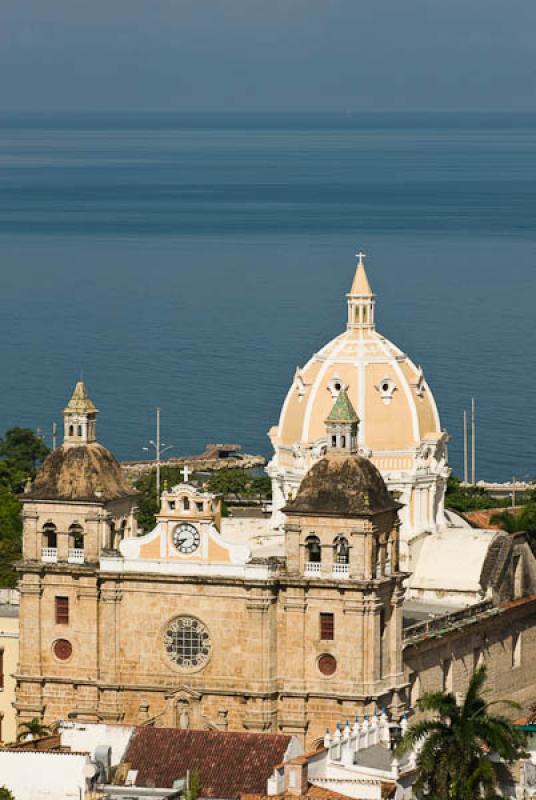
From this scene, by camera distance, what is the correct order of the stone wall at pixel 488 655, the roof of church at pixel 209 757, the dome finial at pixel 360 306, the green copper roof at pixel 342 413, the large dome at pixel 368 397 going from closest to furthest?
the roof of church at pixel 209 757
the green copper roof at pixel 342 413
the stone wall at pixel 488 655
the large dome at pixel 368 397
the dome finial at pixel 360 306

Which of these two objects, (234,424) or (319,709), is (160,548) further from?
(234,424)

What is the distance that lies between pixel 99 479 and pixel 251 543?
383 inches

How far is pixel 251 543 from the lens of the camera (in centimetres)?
9219

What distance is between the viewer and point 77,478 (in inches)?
3292

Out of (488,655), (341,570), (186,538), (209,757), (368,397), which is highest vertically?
(368,397)

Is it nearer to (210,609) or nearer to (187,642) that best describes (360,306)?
(210,609)

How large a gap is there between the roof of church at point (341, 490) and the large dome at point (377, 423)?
10377mm

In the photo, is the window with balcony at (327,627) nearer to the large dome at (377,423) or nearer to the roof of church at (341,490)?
the roof of church at (341,490)

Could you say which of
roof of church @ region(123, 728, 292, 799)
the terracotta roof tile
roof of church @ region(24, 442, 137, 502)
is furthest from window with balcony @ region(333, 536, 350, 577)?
the terracotta roof tile

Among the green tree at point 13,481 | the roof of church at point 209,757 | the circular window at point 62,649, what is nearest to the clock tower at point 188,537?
the circular window at point 62,649

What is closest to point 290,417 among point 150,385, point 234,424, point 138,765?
point 138,765

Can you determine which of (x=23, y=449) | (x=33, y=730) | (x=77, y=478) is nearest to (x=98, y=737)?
(x=33, y=730)

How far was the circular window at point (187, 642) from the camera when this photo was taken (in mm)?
82188

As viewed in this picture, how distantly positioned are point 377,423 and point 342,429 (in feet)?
36.1
